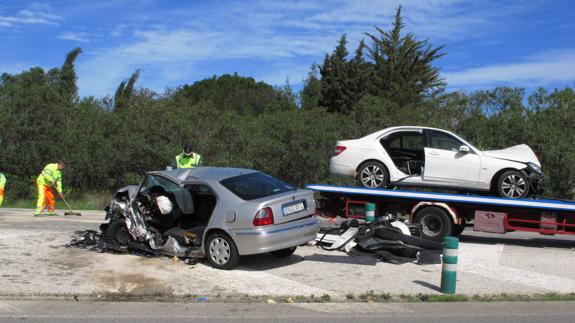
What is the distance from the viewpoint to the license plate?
8516 mm

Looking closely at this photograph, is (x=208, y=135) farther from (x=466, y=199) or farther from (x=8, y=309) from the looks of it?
(x=8, y=309)

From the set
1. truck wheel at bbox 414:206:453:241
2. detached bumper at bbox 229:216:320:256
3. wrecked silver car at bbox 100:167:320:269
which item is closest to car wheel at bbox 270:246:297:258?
wrecked silver car at bbox 100:167:320:269

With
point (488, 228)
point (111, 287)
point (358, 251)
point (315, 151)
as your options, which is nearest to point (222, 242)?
point (111, 287)

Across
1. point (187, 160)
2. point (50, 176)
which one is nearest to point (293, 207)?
point (187, 160)

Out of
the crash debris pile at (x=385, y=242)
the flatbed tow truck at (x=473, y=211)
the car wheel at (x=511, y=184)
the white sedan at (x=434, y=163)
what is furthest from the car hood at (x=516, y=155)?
the crash debris pile at (x=385, y=242)

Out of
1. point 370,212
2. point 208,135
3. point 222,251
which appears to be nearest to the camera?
point 222,251

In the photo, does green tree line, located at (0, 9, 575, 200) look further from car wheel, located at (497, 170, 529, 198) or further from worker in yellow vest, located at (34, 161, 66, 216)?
car wheel, located at (497, 170, 529, 198)

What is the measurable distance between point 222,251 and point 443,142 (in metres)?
5.40

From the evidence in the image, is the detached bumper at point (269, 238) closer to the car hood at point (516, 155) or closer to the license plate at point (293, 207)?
the license plate at point (293, 207)

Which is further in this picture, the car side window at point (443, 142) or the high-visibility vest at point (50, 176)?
the high-visibility vest at point (50, 176)

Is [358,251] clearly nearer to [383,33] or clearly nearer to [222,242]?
[222,242]

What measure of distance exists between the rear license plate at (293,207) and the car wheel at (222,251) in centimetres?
88

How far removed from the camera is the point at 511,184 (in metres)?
11.3

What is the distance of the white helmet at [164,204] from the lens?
367 inches
